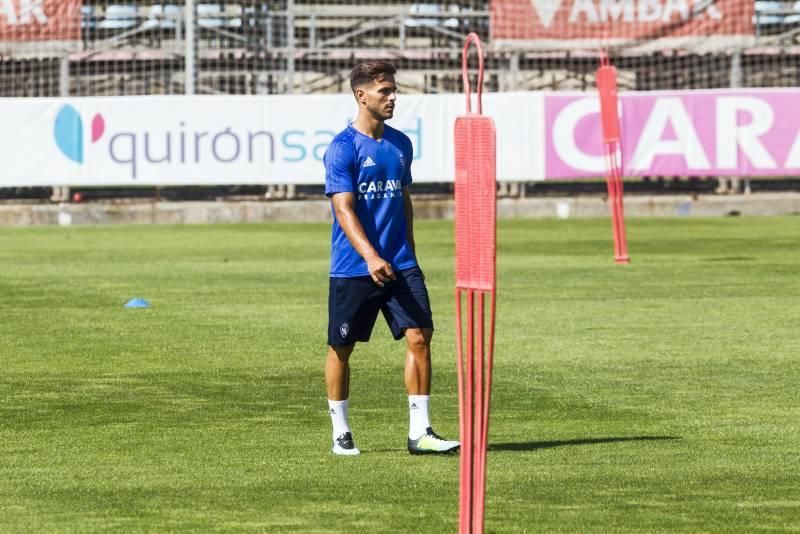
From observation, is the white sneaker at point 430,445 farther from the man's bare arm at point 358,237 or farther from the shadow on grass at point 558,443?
the man's bare arm at point 358,237

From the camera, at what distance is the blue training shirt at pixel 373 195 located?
991 centimetres

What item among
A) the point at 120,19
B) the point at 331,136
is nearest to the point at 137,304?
the point at 331,136

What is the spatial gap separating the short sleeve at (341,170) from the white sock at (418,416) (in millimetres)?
1138

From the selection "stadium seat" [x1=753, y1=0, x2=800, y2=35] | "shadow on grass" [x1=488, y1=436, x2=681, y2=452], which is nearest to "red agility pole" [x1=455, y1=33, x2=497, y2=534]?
"shadow on grass" [x1=488, y1=436, x2=681, y2=452]

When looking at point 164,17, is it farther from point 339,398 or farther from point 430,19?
point 339,398

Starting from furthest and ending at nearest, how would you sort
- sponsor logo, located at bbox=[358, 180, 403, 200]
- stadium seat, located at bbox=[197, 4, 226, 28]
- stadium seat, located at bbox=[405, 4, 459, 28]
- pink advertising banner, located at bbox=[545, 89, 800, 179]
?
stadium seat, located at bbox=[197, 4, 226, 28] → stadium seat, located at bbox=[405, 4, 459, 28] → pink advertising banner, located at bbox=[545, 89, 800, 179] → sponsor logo, located at bbox=[358, 180, 403, 200]

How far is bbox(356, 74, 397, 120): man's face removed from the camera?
9.75 m

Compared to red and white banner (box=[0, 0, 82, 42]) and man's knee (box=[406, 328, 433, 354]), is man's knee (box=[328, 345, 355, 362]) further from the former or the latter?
red and white banner (box=[0, 0, 82, 42])

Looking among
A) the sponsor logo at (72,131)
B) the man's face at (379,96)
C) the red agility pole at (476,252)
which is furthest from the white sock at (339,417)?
the sponsor logo at (72,131)

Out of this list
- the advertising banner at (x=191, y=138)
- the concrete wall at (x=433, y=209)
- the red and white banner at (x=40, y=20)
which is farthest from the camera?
the red and white banner at (x=40, y=20)

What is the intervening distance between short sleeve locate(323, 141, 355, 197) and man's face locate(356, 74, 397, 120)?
25cm

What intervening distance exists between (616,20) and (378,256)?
90.5 feet

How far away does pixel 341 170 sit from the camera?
9844 millimetres

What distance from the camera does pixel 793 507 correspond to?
27.0 ft
